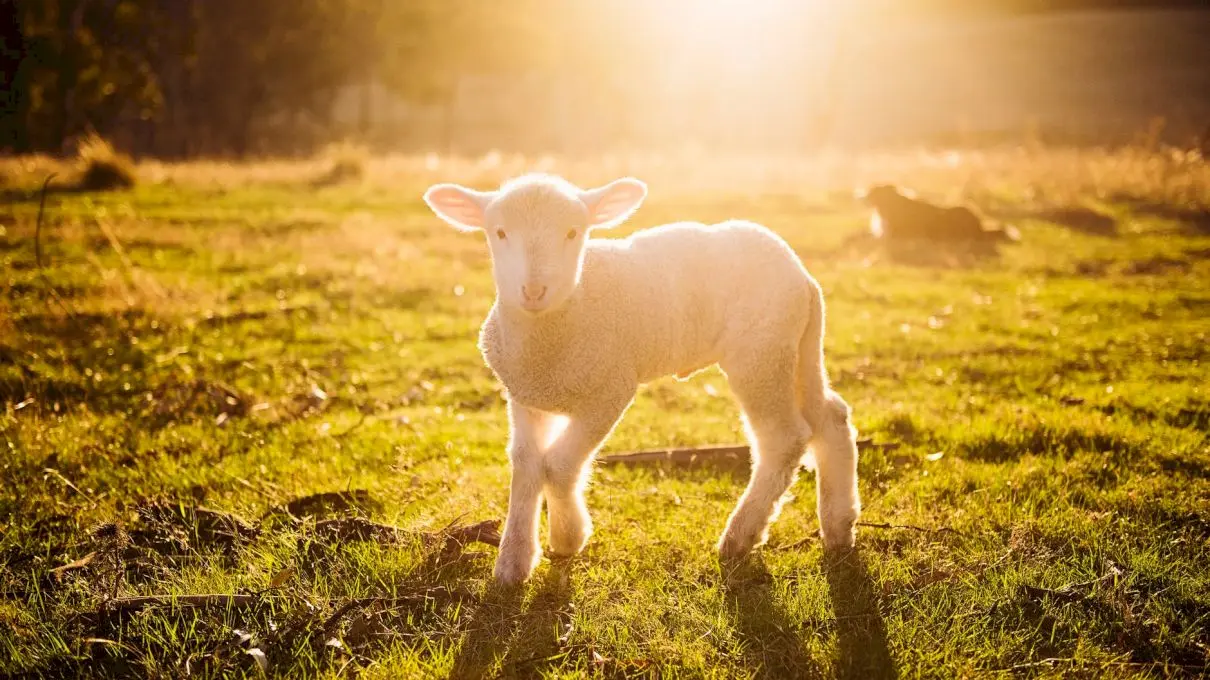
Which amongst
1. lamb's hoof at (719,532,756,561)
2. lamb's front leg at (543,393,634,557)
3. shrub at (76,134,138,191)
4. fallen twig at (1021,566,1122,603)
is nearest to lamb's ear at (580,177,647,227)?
lamb's front leg at (543,393,634,557)

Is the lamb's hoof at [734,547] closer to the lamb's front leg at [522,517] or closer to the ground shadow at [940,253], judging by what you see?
the lamb's front leg at [522,517]

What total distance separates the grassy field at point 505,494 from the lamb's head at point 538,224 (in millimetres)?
1503

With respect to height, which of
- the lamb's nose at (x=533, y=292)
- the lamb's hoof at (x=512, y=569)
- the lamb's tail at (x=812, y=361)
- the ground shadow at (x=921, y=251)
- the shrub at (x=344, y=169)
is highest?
the lamb's nose at (x=533, y=292)

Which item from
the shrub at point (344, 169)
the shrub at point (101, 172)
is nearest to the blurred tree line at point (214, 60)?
the shrub at point (101, 172)

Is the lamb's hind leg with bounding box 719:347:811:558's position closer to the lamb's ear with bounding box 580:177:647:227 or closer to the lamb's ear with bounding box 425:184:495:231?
the lamb's ear with bounding box 580:177:647:227

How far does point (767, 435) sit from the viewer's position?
4590 mm

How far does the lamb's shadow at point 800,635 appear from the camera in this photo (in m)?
3.65

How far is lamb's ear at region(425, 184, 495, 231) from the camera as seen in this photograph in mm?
4395

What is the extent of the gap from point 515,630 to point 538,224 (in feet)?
6.13

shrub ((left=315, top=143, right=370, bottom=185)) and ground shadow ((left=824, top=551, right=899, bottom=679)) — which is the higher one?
ground shadow ((left=824, top=551, right=899, bottom=679))

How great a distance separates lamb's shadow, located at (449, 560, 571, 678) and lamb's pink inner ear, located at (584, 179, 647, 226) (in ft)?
6.06

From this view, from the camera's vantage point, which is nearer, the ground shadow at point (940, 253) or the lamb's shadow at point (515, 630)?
the lamb's shadow at point (515, 630)

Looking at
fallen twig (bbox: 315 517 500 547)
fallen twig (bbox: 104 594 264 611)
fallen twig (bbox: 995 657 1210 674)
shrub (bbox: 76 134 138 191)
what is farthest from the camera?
shrub (bbox: 76 134 138 191)

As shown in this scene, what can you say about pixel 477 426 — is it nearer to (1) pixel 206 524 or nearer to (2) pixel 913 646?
(1) pixel 206 524
